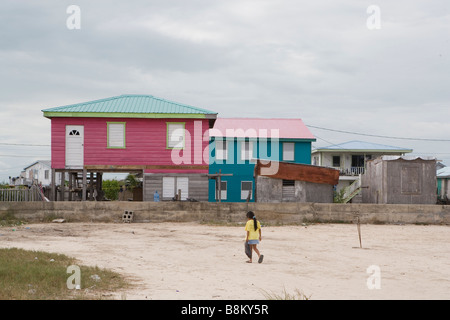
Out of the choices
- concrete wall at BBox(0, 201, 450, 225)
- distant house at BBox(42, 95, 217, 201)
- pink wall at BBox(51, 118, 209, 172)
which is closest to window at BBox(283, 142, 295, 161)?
distant house at BBox(42, 95, 217, 201)

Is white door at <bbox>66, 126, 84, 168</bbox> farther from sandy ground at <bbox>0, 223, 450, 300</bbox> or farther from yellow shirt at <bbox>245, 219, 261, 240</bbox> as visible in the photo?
yellow shirt at <bbox>245, 219, 261, 240</bbox>

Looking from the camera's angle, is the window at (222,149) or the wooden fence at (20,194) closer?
the wooden fence at (20,194)

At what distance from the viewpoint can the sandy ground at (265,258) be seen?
1017 centimetres

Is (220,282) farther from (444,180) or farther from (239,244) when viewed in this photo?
(444,180)

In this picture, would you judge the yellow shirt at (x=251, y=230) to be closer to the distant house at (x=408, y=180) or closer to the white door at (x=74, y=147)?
the white door at (x=74, y=147)

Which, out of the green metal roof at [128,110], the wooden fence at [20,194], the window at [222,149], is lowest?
the wooden fence at [20,194]

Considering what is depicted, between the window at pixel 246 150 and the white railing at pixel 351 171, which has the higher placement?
the window at pixel 246 150

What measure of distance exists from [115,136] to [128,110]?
169 centimetres

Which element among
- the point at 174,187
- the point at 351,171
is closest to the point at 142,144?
the point at 174,187

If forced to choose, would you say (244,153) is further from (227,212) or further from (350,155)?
(227,212)

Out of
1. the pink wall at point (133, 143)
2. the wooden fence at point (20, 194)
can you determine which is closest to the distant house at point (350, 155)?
the pink wall at point (133, 143)

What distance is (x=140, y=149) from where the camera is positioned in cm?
3003

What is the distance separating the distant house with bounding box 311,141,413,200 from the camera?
49344 millimetres
